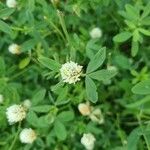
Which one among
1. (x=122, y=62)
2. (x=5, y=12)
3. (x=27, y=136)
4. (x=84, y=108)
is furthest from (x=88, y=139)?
(x=5, y=12)

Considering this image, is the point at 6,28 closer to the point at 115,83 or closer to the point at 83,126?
the point at 83,126

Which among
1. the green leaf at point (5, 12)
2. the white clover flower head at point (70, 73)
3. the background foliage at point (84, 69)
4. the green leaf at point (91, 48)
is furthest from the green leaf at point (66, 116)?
the green leaf at point (5, 12)

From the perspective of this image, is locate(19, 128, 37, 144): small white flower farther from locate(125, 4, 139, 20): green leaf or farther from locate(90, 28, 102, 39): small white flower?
locate(125, 4, 139, 20): green leaf

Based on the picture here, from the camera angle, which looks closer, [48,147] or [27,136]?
[27,136]

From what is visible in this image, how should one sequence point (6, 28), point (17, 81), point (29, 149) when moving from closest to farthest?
1. point (6, 28)
2. point (29, 149)
3. point (17, 81)

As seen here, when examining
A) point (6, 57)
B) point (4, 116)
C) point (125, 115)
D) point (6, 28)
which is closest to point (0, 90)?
point (4, 116)

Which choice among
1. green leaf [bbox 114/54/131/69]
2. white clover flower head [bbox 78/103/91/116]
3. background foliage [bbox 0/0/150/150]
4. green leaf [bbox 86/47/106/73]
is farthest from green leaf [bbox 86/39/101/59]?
green leaf [bbox 86/47/106/73]
